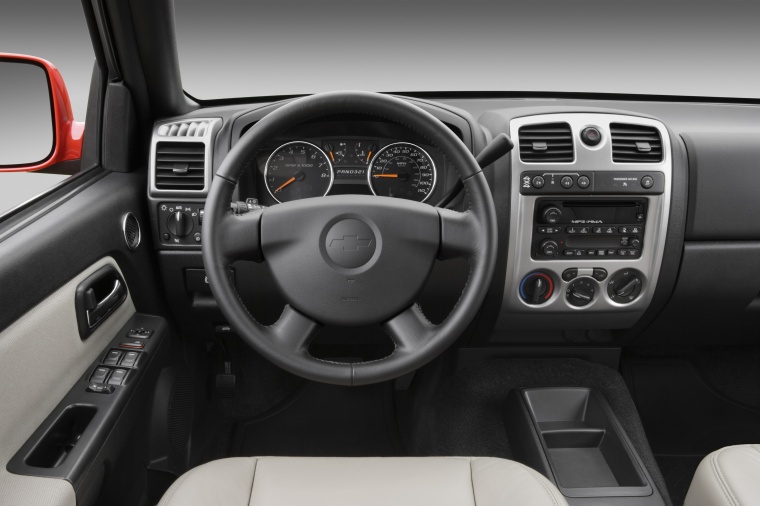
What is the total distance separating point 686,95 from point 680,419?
110cm

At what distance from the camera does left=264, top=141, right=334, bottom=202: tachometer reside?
1.59 m

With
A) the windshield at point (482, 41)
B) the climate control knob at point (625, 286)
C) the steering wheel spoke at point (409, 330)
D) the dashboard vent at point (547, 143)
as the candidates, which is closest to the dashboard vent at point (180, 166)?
the steering wheel spoke at point (409, 330)

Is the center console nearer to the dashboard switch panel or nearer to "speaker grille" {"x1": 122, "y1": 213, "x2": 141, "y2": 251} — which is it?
the dashboard switch panel

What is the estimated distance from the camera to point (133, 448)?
4.68ft

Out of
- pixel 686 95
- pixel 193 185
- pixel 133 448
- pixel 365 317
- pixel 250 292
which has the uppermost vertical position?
pixel 686 95

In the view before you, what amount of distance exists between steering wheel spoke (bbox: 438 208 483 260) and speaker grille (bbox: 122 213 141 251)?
80cm

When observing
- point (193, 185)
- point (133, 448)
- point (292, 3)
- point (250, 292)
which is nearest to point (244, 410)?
point (250, 292)

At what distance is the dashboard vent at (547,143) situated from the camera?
1.58 meters

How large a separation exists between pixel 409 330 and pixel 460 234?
207 millimetres

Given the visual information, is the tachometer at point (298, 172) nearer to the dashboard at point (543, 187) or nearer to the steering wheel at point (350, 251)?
the dashboard at point (543, 187)

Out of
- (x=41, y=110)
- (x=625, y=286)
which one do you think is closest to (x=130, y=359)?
(x=41, y=110)

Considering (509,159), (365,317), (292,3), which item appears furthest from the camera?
(292,3)

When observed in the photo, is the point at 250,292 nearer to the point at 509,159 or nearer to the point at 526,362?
the point at 509,159

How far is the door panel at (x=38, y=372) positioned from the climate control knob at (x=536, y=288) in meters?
1.07
